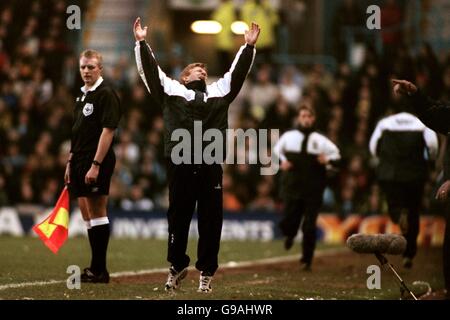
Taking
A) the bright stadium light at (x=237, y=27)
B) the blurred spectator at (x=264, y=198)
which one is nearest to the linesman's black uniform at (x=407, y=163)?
the blurred spectator at (x=264, y=198)

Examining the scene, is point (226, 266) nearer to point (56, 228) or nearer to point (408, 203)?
point (408, 203)

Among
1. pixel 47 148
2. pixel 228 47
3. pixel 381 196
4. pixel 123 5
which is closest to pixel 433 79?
pixel 381 196

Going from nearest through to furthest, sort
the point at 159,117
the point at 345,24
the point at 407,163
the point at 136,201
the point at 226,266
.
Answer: the point at 407,163
the point at 226,266
the point at 136,201
the point at 159,117
the point at 345,24

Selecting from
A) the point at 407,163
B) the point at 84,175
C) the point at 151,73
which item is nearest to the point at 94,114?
the point at 84,175

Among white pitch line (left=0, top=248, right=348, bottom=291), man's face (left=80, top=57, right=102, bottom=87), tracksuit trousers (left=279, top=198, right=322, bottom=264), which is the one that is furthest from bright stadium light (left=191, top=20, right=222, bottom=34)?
man's face (left=80, top=57, right=102, bottom=87)

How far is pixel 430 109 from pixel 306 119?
5.05 meters

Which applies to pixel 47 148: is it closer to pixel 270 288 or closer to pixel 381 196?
pixel 381 196

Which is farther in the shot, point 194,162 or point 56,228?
point 56,228

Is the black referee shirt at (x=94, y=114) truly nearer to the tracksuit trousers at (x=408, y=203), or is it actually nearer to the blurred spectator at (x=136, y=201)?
the tracksuit trousers at (x=408, y=203)

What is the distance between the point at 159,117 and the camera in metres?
26.7

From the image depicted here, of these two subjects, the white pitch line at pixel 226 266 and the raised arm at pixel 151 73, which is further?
the white pitch line at pixel 226 266

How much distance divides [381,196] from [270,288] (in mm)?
10459

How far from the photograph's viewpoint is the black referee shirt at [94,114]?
43.8 ft

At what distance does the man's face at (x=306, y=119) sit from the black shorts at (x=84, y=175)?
482 centimetres
